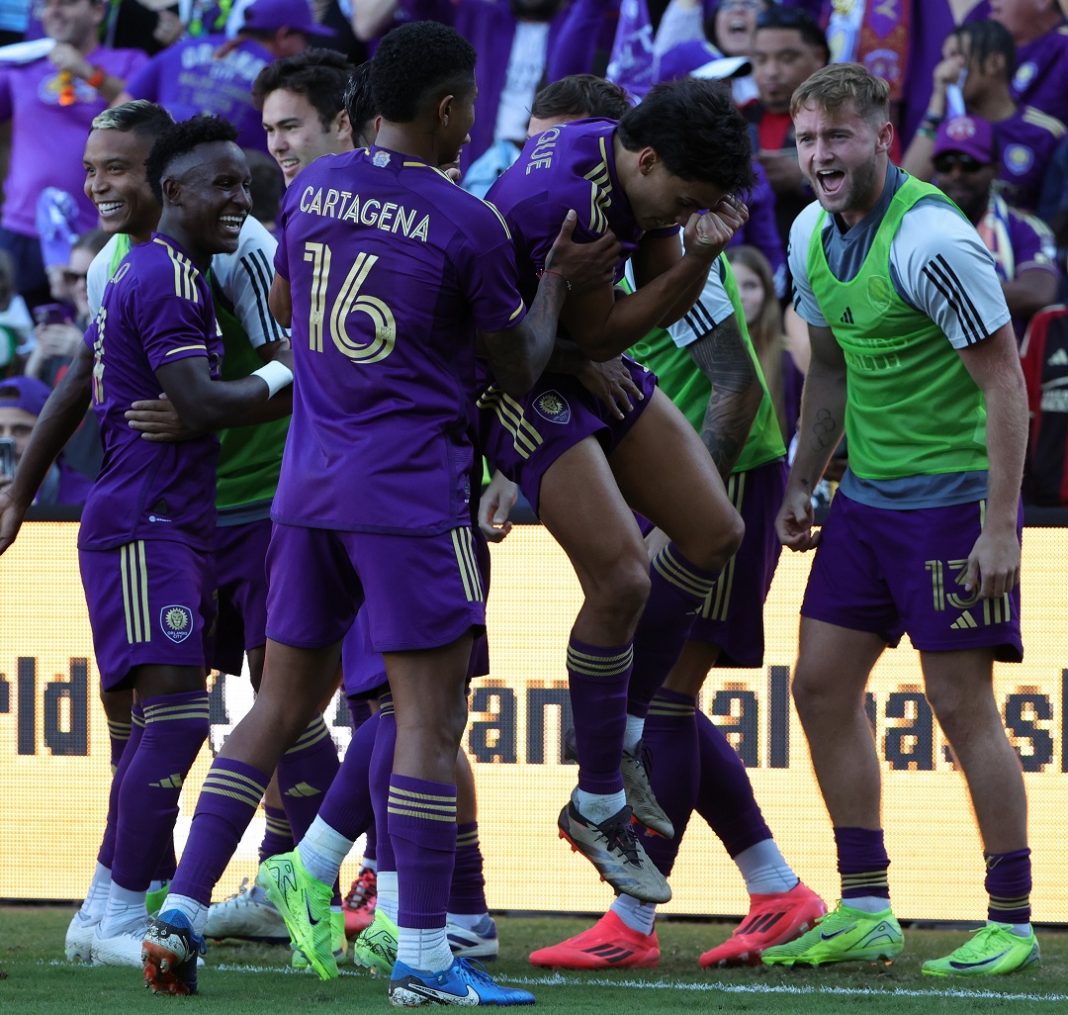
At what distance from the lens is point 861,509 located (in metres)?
5.29

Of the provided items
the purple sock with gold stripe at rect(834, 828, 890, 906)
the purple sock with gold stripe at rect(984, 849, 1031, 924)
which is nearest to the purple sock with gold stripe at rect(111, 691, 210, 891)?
the purple sock with gold stripe at rect(834, 828, 890, 906)

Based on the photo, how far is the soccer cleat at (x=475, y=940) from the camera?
5.24m

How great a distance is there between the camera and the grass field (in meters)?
4.39

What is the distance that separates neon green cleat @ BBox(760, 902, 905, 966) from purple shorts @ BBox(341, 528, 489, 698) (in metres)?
1.24

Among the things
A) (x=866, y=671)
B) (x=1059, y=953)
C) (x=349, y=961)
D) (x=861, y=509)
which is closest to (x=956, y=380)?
(x=861, y=509)

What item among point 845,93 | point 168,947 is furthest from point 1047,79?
point 168,947

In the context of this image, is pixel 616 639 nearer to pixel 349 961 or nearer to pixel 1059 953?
pixel 349 961

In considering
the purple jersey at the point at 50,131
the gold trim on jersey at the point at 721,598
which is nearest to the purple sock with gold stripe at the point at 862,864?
the gold trim on jersey at the point at 721,598

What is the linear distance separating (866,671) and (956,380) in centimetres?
89

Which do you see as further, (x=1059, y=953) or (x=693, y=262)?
(x=1059, y=953)

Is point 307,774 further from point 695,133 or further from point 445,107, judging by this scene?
point 695,133

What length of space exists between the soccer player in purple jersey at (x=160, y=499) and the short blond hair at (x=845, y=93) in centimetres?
167

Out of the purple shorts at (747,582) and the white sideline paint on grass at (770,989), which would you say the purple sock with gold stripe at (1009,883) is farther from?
the purple shorts at (747,582)

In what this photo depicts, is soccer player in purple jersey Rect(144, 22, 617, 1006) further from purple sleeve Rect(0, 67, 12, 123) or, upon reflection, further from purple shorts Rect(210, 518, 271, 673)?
purple sleeve Rect(0, 67, 12, 123)
